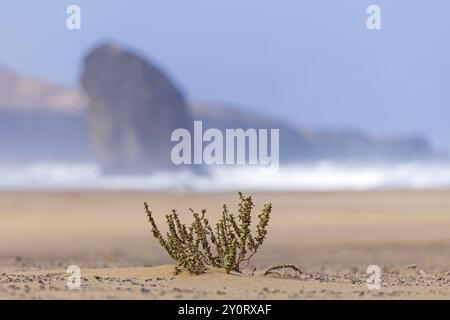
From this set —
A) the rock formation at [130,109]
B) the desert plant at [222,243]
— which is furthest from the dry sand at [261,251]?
the rock formation at [130,109]

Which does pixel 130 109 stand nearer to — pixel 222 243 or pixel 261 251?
pixel 261 251

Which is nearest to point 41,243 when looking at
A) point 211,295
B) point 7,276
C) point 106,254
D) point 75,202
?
point 106,254

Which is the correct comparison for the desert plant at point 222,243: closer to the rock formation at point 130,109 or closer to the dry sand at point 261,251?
the dry sand at point 261,251

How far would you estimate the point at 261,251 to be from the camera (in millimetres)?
23203

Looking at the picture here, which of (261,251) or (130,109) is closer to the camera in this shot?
(261,251)

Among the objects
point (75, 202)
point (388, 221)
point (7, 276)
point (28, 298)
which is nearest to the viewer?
point (28, 298)

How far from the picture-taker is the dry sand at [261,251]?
11.7m

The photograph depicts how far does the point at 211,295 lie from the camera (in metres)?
11.0

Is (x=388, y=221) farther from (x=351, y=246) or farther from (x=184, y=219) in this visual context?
(x=351, y=246)

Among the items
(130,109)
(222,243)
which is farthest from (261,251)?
(130,109)

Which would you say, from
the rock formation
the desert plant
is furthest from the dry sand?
the rock formation

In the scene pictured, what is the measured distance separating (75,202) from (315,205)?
919 centimetres

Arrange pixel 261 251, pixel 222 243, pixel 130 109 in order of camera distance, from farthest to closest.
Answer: pixel 130 109 < pixel 261 251 < pixel 222 243
